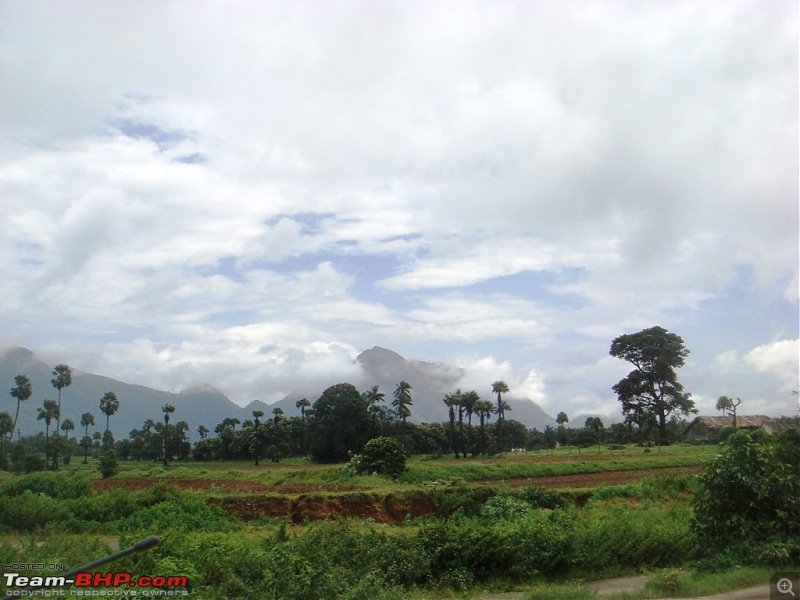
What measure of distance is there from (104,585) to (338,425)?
45.7 m

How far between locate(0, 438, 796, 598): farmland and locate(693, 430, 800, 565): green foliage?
86 cm

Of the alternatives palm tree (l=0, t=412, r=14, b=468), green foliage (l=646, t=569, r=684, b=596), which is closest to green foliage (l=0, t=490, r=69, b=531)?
green foliage (l=646, t=569, r=684, b=596)

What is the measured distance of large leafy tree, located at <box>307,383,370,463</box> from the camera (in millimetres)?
53812

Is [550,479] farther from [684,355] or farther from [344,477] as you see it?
[684,355]

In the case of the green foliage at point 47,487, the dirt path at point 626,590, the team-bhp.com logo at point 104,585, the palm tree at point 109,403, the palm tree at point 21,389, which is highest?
the palm tree at point 21,389

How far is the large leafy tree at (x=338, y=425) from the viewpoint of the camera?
53812 millimetres

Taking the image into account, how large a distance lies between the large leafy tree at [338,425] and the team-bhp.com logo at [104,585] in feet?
146

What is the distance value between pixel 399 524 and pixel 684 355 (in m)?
57.6

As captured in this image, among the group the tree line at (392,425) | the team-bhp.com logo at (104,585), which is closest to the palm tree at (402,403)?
the tree line at (392,425)

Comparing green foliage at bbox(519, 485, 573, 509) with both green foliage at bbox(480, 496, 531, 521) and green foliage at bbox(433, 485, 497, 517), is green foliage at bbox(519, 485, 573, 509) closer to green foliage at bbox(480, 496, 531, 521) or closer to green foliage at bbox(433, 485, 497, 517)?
green foliage at bbox(480, 496, 531, 521)

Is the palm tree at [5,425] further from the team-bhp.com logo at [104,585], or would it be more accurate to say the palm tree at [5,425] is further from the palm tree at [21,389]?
the team-bhp.com logo at [104,585]

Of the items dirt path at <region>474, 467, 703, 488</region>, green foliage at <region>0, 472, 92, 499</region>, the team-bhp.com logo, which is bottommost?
dirt path at <region>474, 467, 703, 488</region>

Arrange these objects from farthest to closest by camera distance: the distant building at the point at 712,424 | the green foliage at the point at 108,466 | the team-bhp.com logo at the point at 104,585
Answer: the distant building at the point at 712,424, the green foliage at the point at 108,466, the team-bhp.com logo at the point at 104,585

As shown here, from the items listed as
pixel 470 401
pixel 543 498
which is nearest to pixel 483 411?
pixel 470 401
